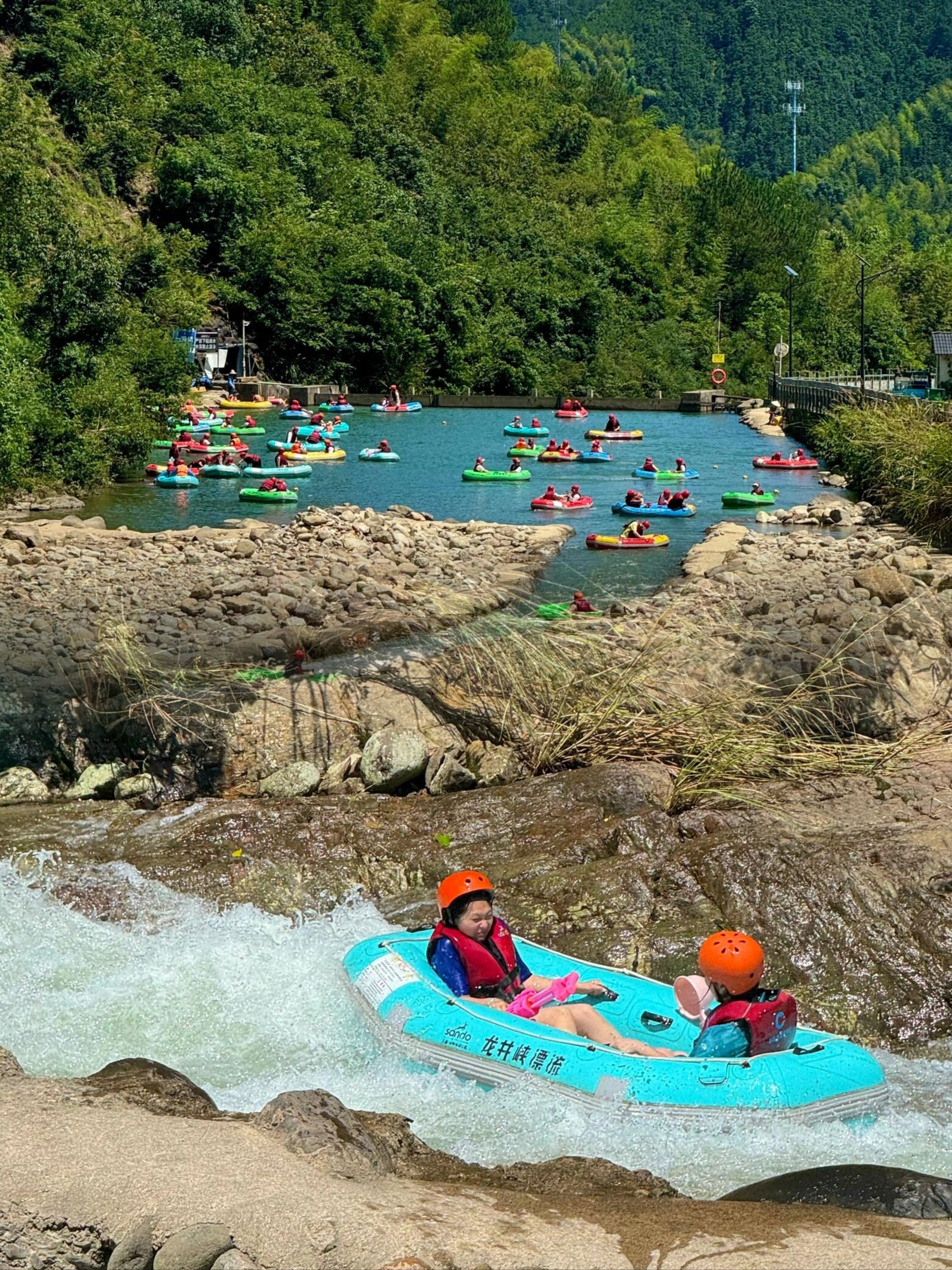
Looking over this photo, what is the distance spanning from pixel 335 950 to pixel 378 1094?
144 centimetres

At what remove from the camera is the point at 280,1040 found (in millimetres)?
6699

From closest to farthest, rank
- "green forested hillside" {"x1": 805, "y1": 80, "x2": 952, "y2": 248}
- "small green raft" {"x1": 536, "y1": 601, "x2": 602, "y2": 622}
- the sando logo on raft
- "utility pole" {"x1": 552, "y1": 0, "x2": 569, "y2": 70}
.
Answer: the sando logo on raft
"small green raft" {"x1": 536, "y1": 601, "x2": 602, "y2": 622}
"green forested hillside" {"x1": 805, "y1": 80, "x2": 952, "y2": 248}
"utility pole" {"x1": 552, "y1": 0, "x2": 569, "y2": 70}

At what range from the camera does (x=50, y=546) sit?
17.8 m

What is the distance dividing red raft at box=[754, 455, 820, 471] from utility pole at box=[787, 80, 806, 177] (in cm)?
11317

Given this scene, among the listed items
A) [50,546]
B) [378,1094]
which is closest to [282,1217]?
[378,1094]

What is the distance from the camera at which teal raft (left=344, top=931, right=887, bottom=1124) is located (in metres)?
5.80

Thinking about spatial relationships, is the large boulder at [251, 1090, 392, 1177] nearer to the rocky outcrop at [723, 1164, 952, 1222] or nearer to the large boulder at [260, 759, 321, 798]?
the rocky outcrop at [723, 1164, 952, 1222]

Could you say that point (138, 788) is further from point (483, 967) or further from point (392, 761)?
point (483, 967)

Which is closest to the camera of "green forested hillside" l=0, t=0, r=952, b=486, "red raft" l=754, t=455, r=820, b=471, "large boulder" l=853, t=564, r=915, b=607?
"large boulder" l=853, t=564, r=915, b=607

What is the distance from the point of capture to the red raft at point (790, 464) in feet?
103

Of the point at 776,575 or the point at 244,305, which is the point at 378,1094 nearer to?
the point at 776,575

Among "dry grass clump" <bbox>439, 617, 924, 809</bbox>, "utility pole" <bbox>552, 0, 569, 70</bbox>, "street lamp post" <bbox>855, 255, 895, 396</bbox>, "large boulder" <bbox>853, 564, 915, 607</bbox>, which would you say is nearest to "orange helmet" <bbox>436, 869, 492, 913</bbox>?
"dry grass clump" <bbox>439, 617, 924, 809</bbox>

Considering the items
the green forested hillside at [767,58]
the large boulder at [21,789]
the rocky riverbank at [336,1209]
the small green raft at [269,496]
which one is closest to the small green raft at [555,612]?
the large boulder at [21,789]

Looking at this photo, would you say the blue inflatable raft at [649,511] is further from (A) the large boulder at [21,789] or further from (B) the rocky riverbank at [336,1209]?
(B) the rocky riverbank at [336,1209]
